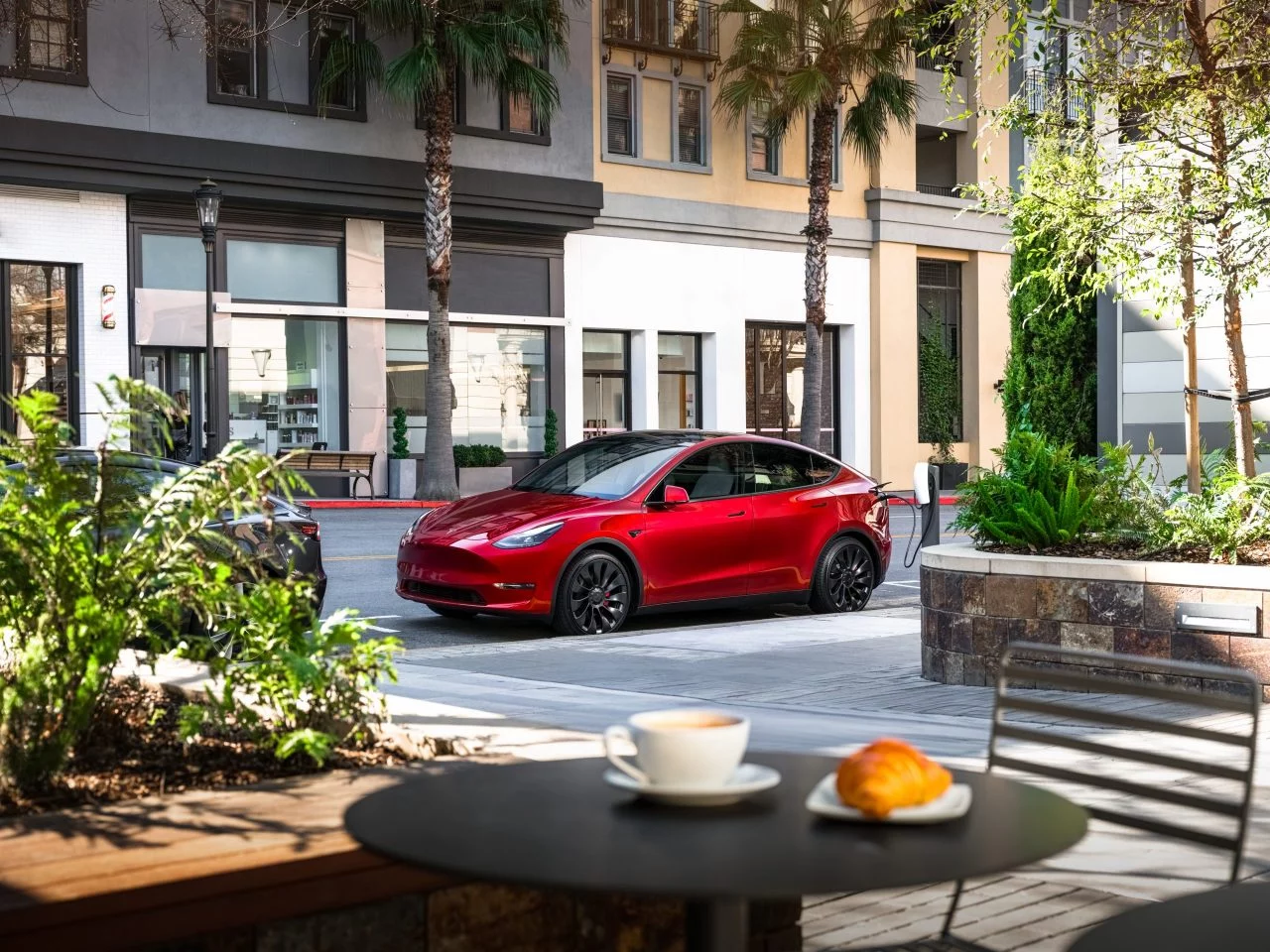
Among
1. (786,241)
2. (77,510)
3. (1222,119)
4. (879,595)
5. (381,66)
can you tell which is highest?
(381,66)

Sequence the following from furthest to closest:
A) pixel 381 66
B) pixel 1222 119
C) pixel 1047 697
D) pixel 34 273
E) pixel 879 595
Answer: pixel 381 66 → pixel 34 273 → pixel 879 595 → pixel 1222 119 → pixel 1047 697

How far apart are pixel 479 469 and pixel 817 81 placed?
1064cm

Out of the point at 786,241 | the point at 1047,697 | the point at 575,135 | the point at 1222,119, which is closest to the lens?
the point at 1047,697

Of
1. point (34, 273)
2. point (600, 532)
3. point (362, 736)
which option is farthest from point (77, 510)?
point (34, 273)

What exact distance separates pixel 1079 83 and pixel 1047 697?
564cm

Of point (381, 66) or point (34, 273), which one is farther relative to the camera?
point (381, 66)

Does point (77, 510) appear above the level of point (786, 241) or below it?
below

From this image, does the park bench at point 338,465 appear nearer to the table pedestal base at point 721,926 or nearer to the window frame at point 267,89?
the window frame at point 267,89

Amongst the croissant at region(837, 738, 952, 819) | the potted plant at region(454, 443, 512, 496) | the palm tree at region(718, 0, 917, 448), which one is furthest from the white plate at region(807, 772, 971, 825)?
the palm tree at region(718, 0, 917, 448)

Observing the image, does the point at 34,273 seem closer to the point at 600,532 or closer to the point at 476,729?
the point at 600,532

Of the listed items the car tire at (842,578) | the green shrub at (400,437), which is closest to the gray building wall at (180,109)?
the green shrub at (400,437)

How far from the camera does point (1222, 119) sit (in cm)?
1185

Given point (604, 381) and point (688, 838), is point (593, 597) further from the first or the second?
point (604, 381)

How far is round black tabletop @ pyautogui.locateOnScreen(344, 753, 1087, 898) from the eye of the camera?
2.29 metres
